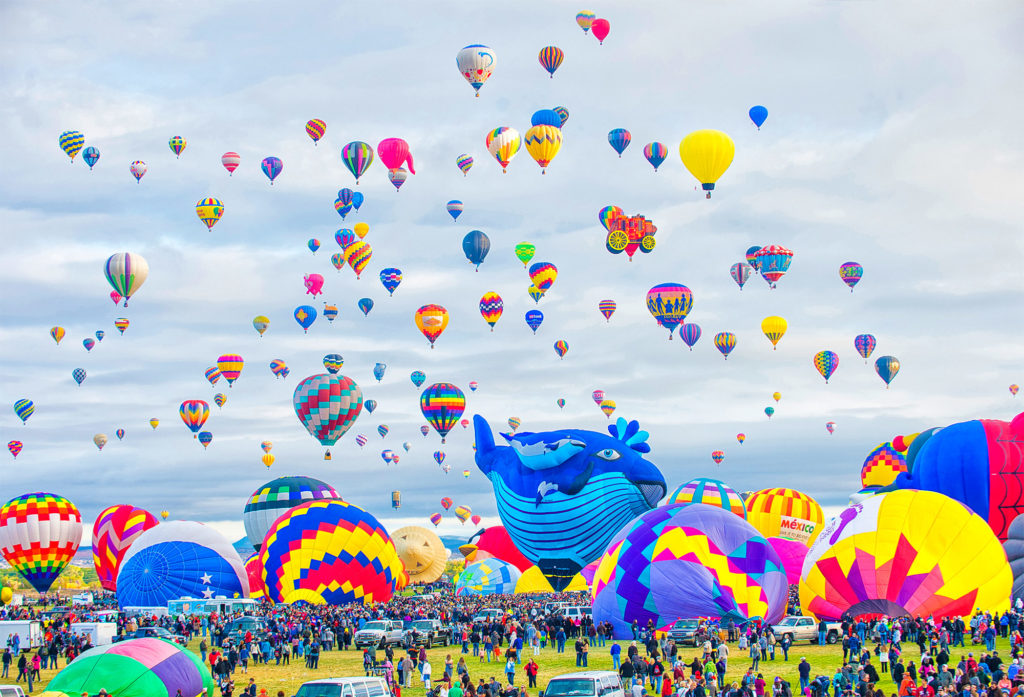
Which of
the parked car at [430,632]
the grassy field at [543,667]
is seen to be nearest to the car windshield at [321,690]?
the grassy field at [543,667]

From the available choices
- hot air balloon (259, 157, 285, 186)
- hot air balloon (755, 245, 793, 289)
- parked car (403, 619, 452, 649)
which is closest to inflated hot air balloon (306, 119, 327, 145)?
hot air balloon (259, 157, 285, 186)

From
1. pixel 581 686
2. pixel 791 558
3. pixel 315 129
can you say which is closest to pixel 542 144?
pixel 315 129

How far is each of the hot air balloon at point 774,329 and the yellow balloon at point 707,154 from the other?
1359cm

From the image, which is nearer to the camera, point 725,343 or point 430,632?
point 430,632

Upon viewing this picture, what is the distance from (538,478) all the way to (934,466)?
1660 cm

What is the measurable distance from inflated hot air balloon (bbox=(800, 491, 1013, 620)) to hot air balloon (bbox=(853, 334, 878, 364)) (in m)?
33.7

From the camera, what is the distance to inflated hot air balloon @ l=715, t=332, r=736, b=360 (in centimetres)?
6244

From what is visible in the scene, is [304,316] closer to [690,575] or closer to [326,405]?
[326,405]

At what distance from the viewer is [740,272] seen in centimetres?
5759

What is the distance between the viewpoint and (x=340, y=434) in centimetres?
5459

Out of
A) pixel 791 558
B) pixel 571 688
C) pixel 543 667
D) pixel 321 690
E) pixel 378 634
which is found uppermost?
pixel 791 558

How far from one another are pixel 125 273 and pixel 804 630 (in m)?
36.6

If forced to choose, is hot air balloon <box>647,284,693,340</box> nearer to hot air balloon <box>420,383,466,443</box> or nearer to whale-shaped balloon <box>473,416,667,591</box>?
whale-shaped balloon <box>473,416,667,591</box>

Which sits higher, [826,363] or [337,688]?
[826,363]
